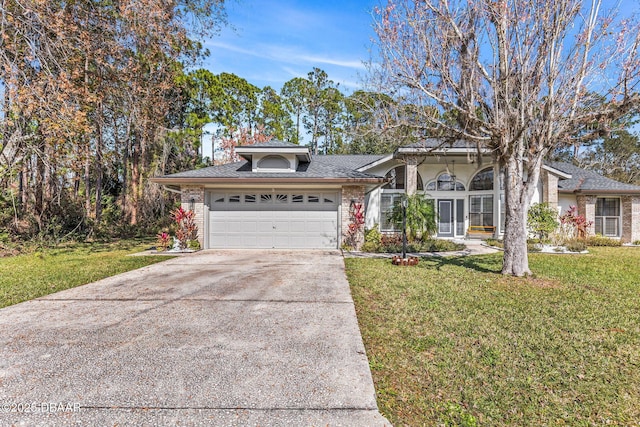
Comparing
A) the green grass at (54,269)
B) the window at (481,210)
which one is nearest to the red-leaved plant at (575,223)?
the window at (481,210)

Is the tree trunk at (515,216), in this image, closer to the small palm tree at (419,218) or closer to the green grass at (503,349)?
the green grass at (503,349)

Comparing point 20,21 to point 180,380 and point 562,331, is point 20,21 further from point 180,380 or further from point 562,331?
point 562,331

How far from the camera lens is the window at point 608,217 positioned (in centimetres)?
1432

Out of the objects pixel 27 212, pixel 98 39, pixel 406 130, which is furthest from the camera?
pixel 27 212

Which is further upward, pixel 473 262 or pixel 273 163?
pixel 273 163

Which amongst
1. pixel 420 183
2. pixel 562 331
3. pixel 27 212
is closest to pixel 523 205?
pixel 562 331

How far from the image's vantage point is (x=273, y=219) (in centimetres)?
1158

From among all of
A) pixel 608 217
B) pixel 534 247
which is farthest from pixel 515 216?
pixel 608 217

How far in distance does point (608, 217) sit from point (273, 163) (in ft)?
50.6

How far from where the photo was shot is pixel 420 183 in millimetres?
14727

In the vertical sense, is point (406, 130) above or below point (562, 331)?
above

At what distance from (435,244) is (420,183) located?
4.08 m

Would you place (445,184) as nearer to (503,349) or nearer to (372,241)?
(372,241)

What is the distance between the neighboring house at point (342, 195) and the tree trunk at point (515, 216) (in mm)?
2636
